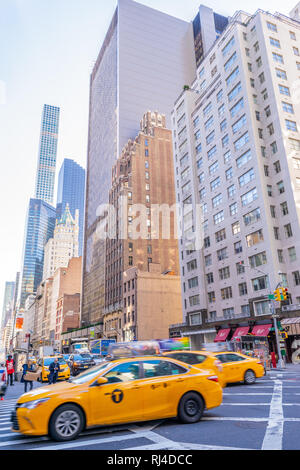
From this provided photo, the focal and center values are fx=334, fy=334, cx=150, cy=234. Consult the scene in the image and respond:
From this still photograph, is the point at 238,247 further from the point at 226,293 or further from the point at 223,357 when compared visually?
the point at 223,357

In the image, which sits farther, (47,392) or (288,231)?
(288,231)

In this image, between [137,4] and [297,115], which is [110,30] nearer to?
[137,4]

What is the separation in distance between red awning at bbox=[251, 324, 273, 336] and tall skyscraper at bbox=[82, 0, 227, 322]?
65460mm

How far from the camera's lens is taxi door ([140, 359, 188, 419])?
7539 mm

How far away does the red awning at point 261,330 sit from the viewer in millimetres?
37469

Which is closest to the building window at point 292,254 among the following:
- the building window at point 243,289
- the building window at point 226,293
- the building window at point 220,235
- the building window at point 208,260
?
the building window at point 243,289

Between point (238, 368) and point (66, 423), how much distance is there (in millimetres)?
10852

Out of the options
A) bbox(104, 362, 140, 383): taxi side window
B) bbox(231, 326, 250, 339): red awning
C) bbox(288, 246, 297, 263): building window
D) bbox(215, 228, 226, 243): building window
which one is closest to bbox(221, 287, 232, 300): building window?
bbox(231, 326, 250, 339): red awning

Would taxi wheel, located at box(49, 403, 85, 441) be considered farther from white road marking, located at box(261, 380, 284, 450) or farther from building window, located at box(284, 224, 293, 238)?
building window, located at box(284, 224, 293, 238)

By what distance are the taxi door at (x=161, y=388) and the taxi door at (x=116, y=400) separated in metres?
0.19

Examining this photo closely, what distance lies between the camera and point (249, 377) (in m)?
16.0

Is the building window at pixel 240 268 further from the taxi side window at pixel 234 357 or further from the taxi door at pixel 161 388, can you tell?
the taxi door at pixel 161 388

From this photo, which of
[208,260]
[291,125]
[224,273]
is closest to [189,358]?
[224,273]

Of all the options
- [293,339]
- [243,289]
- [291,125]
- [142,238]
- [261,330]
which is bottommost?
[293,339]
